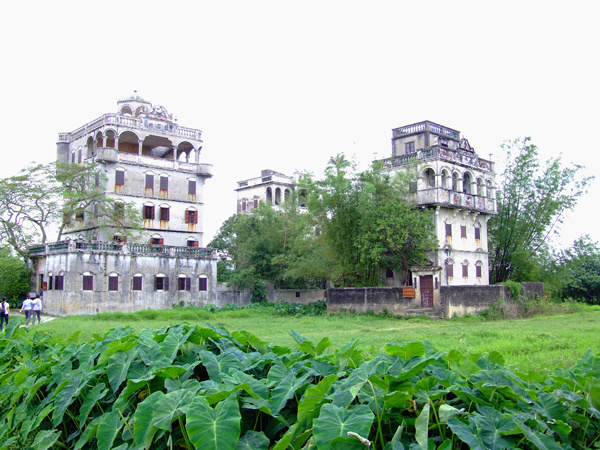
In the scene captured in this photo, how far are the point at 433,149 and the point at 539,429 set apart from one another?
28134mm

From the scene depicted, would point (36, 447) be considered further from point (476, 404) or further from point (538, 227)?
point (538, 227)

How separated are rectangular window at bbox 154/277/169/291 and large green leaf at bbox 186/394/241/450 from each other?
30312mm

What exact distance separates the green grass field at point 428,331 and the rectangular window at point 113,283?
440 cm

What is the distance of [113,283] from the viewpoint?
30062 millimetres

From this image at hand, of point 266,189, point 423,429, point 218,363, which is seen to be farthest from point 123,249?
point 423,429

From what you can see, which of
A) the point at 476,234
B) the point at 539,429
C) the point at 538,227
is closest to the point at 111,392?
the point at 539,429

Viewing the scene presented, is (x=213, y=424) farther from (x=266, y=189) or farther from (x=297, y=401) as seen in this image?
(x=266, y=189)

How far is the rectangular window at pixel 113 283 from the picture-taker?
1178 inches

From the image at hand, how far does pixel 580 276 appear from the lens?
130ft

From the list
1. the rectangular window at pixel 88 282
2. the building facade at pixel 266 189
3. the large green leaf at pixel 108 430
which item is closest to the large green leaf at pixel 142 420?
the large green leaf at pixel 108 430

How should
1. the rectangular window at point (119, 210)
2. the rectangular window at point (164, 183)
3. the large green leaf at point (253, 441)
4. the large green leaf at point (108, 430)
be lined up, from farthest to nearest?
the rectangular window at point (164, 183) < the rectangular window at point (119, 210) < the large green leaf at point (108, 430) < the large green leaf at point (253, 441)

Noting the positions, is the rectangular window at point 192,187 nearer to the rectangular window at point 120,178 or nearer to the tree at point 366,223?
the rectangular window at point 120,178

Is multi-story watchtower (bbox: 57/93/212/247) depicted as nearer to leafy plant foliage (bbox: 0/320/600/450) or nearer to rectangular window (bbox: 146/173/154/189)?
rectangular window (bbox: 146/173/154/189)

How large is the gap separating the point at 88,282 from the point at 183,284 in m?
6.14
